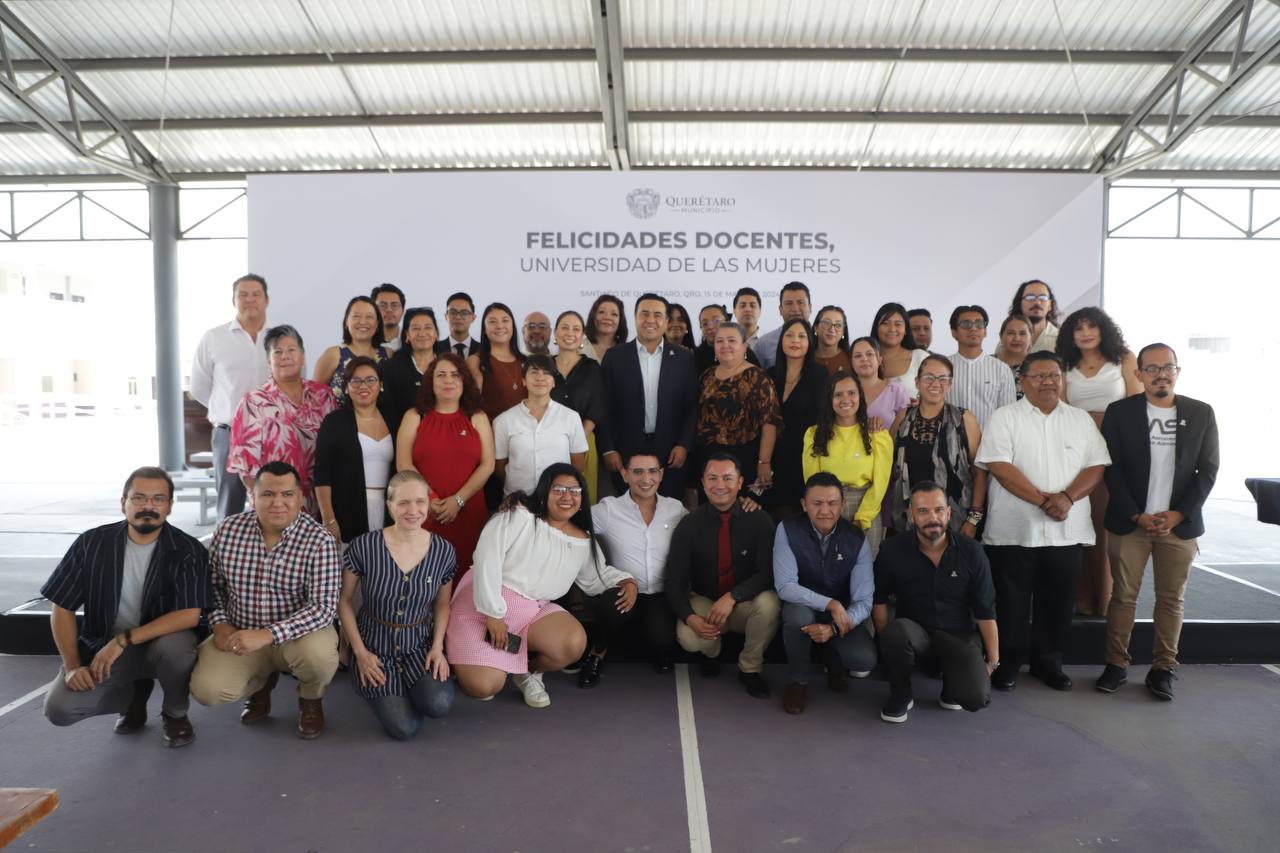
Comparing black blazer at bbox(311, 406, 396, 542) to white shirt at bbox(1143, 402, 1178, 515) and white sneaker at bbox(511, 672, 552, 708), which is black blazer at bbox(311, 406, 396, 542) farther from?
white shirt at bbox(1143, 402, 1178, 515)

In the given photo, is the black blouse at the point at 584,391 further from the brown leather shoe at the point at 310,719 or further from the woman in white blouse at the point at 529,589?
the brown leather shoe at the point at 310,719

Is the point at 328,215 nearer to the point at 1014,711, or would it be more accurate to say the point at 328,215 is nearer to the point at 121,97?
the point at 121,97

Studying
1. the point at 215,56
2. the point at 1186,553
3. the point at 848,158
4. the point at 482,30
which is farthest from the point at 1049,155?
the point at 215,56

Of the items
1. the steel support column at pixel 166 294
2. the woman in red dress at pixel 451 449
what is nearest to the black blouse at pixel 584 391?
the woman in red dress at pixel 451 449

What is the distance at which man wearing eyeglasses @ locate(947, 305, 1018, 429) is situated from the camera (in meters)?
3.74

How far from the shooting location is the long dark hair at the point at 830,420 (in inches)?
129

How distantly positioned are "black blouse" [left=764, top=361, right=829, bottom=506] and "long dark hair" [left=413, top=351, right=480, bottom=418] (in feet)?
4.62

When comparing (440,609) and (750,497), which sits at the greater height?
(750,497)

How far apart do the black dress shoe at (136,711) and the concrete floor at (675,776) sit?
0.05 m

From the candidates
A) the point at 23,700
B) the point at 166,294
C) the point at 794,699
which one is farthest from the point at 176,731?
the point at 166,294

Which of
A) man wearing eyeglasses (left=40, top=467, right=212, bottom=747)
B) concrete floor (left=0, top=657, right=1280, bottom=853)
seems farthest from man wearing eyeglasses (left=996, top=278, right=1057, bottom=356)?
man wearing eyeglasses (left=40, top=467, right=212, bottom=747)

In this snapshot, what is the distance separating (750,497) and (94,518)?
20.9 feet

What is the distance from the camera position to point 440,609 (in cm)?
289

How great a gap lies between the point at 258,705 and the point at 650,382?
2.10 meters
